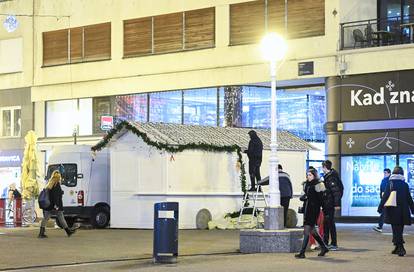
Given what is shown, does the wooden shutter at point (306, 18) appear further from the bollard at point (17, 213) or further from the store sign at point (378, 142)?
the bollard at point (17, 213)

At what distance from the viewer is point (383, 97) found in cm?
3042

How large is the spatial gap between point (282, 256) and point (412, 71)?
14.4 metres

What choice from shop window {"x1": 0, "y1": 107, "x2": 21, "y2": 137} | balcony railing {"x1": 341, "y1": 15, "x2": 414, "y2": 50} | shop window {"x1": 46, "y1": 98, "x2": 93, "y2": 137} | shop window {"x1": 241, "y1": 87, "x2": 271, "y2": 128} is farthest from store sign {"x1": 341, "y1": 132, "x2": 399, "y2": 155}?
shop window {"x1": 0, "y1": 107, "x2": 21, "y2": 137}

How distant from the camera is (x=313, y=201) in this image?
16.9m

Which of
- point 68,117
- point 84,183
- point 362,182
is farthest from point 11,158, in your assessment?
point 362,182

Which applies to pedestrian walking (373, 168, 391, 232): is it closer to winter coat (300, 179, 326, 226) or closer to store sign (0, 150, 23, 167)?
winter coat (300, 179, 326, 226)

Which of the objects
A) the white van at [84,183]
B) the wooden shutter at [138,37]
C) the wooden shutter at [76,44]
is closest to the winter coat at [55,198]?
the white van at [84,183]

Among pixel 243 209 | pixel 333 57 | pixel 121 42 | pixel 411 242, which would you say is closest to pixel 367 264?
pixel 411 242

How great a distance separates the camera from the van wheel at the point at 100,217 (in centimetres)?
2766

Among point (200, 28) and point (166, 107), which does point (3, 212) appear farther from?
point (200, 28)

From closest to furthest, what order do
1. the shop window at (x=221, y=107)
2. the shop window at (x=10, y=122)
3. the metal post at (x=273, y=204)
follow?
1. the metal post at (x=273, y=204)
2. the shop window at (x=221, y=107)
3. the shop window at (x=10, y=122)

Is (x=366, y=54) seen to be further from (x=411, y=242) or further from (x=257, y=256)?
(x=257, y=256)

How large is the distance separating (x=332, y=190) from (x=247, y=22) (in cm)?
1614

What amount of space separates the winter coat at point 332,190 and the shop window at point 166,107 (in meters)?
17.3
